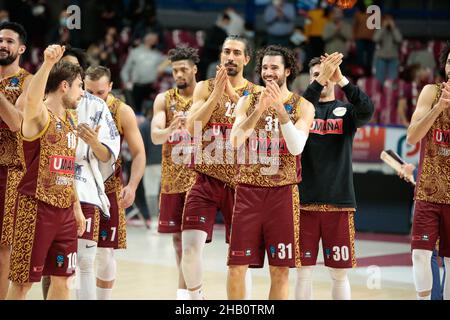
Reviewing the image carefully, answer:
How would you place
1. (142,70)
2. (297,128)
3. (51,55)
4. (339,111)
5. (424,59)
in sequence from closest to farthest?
(51,55), (297,128), (339,111), (424,59), (142,70)

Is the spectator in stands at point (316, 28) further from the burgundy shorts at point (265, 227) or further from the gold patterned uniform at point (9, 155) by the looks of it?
the burgundy shorts at point (265, 227)

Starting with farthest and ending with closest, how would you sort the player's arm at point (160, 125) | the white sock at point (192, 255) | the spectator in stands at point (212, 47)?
the spectator in stands at point (212, 47) < the player's arm at point (160, 125) < the white sock at point (192, 255)

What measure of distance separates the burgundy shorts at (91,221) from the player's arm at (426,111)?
2.79 m

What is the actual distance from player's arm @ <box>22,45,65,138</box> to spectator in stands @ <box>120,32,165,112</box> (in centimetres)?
1148

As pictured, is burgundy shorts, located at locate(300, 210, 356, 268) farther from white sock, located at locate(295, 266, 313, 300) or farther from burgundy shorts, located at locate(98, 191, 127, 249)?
burgundy shorts, located at locate(98, 191, 127, 249)

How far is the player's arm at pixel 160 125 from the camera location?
9383 mm

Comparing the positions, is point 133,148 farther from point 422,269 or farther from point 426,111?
point 422,269

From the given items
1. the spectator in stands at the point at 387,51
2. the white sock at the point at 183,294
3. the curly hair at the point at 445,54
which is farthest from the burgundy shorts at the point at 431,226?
the spectator in stands at the point at 387,51

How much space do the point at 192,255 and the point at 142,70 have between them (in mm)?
10433

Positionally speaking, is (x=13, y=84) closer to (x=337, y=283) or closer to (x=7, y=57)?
(x=7, y=57)

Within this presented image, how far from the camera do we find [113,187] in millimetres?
9117

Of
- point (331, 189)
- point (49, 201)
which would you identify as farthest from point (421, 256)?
point (49, 201)
